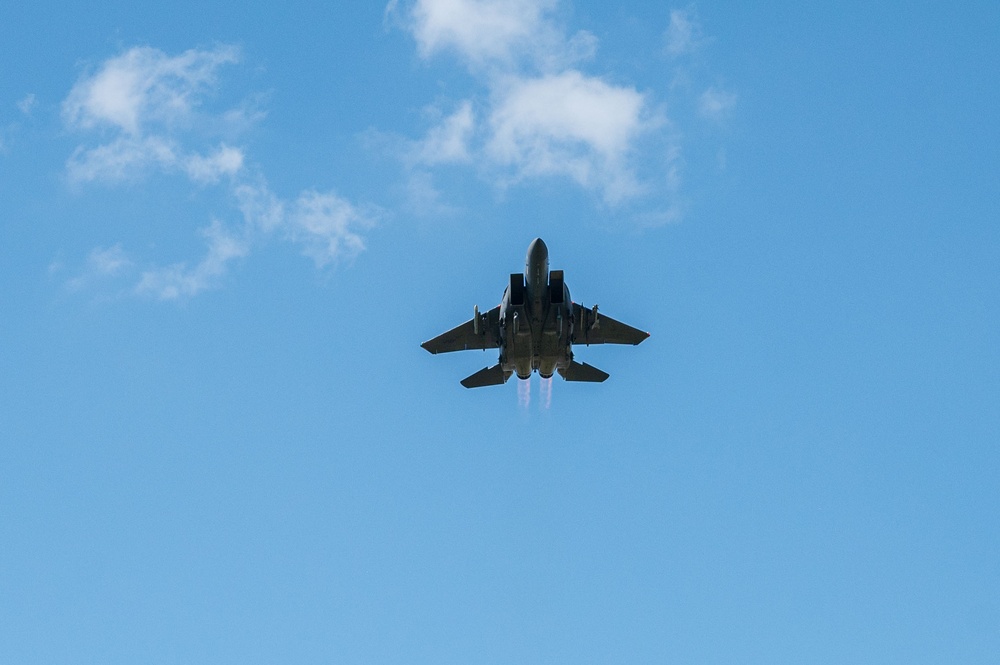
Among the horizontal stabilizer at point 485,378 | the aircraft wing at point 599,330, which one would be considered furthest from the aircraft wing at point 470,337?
the aircraft wing at point 599,330

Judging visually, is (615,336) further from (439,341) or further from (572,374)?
(439,341)

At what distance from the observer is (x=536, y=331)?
6494cm

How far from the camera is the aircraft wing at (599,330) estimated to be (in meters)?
66.4

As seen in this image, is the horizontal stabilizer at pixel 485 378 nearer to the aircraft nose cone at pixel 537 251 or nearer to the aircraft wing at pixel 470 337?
the aircraft wing at pixel 470 337

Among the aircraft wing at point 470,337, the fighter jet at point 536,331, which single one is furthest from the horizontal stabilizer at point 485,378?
the aircraft wing at point 470,337

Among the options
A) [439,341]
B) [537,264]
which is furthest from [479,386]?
[537,264]

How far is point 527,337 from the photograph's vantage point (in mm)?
65312

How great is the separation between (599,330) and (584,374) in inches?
102

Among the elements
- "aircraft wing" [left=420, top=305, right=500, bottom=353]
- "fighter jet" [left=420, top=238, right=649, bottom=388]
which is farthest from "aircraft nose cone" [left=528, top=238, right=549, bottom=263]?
"aircraft wing" [left=420, top=305, right=500, bottom=353]

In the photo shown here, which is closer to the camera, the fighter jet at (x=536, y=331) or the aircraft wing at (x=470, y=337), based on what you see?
the fighter jet at (x=536, y=331)

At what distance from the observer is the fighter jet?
2518 inches

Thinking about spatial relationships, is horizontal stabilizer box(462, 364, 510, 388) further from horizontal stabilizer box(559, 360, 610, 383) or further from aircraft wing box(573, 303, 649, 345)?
aircraft wing box(573, 303, 649, 345)

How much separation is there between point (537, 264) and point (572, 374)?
9.11m

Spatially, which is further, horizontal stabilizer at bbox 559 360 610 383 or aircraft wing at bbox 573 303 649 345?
horizontal stabilizer at bbox 559 360 610 383
